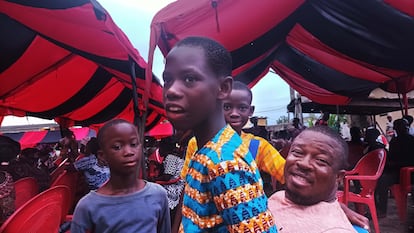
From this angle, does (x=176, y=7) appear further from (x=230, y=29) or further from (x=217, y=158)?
(x=217, y=158)

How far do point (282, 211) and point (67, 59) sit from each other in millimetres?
5155

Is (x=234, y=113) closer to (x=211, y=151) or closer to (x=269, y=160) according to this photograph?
(x=269, y=160)

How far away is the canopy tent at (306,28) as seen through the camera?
3.29 metres

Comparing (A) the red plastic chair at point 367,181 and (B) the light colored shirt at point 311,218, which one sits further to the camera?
(A) the red plastic chair at point 367,181

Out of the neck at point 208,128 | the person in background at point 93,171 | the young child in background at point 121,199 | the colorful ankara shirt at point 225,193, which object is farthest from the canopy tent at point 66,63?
the colorful ankara shirt at point 225,193

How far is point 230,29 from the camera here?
3.76 m

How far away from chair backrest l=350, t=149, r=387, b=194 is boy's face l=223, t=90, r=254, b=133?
303cm

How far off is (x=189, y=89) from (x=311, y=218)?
0.70m

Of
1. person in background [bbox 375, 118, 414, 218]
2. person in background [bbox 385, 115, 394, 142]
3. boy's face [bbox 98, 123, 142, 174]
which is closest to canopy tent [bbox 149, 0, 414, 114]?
person in background [bbox 375, 118, 414, 218]

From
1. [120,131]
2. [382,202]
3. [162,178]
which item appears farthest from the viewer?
[382,202]

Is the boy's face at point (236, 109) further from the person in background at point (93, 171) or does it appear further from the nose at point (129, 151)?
the person in background at point (93, 171)

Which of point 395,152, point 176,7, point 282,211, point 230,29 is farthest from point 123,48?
point 395,152

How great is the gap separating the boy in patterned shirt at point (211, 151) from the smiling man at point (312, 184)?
40cm

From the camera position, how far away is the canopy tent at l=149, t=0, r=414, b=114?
329 cm
